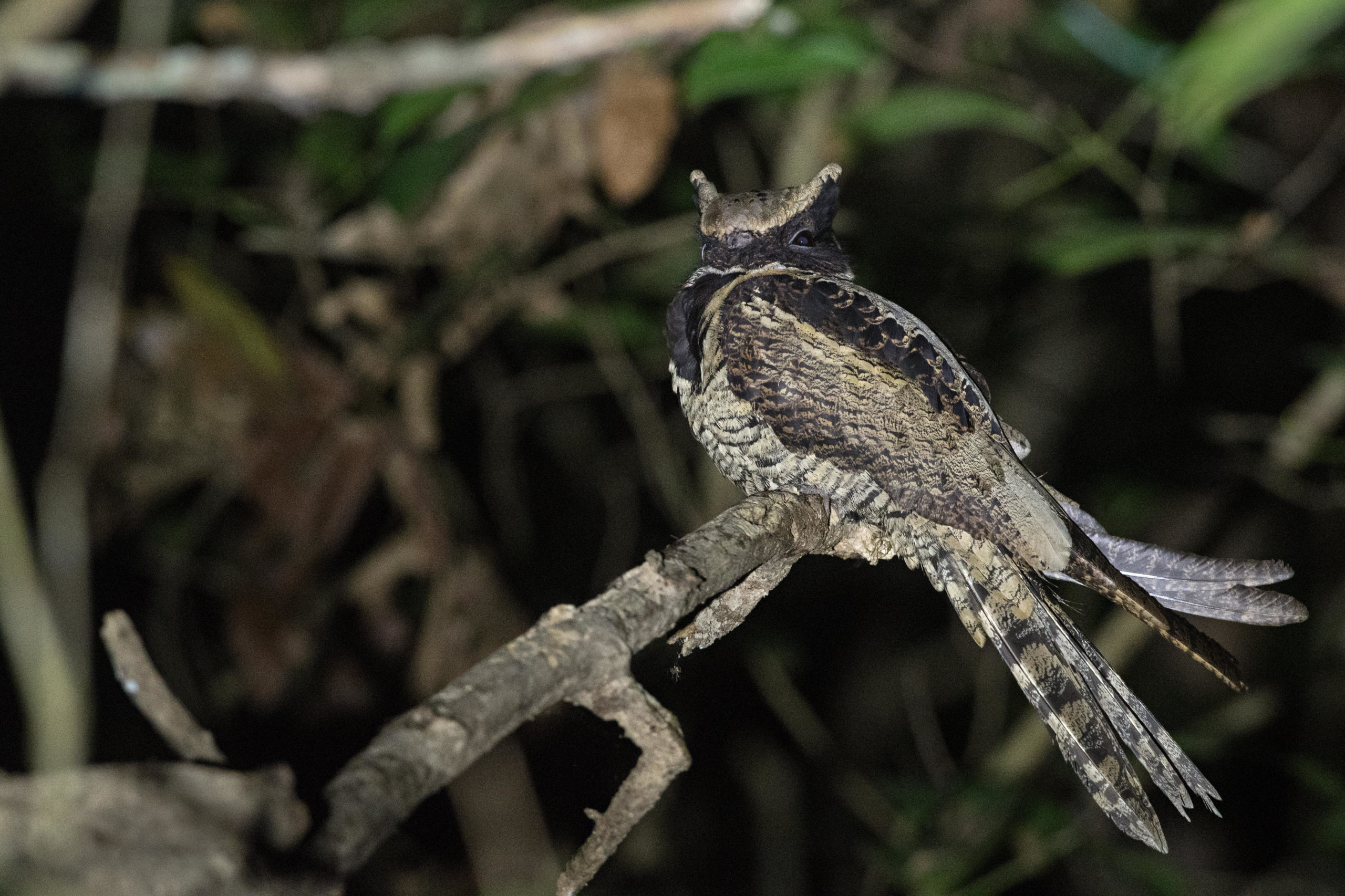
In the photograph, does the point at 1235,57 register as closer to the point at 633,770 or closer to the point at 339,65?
the point at 339,65

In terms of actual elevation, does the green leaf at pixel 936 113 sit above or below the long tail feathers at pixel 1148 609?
above

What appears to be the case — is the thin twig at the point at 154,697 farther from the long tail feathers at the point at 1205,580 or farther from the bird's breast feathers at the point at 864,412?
the long tail feathers at the point at 1205,580

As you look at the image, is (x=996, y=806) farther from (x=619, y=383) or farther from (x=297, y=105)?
(x=297, y=105)

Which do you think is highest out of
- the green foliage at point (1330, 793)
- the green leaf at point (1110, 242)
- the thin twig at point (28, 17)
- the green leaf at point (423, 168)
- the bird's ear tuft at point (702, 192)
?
the thin twig at point (28, 17)

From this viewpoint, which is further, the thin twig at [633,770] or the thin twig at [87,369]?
the thin twig at [87,369]

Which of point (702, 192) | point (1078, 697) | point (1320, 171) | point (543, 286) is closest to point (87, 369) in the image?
point (543, 286)

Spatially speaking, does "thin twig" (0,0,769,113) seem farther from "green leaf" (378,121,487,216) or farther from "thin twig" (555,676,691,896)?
"thin twig" (555,676,691,896)

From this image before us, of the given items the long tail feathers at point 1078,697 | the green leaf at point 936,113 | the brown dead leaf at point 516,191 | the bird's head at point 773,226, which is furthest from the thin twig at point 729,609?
the brown dead leaf at point 516,191
